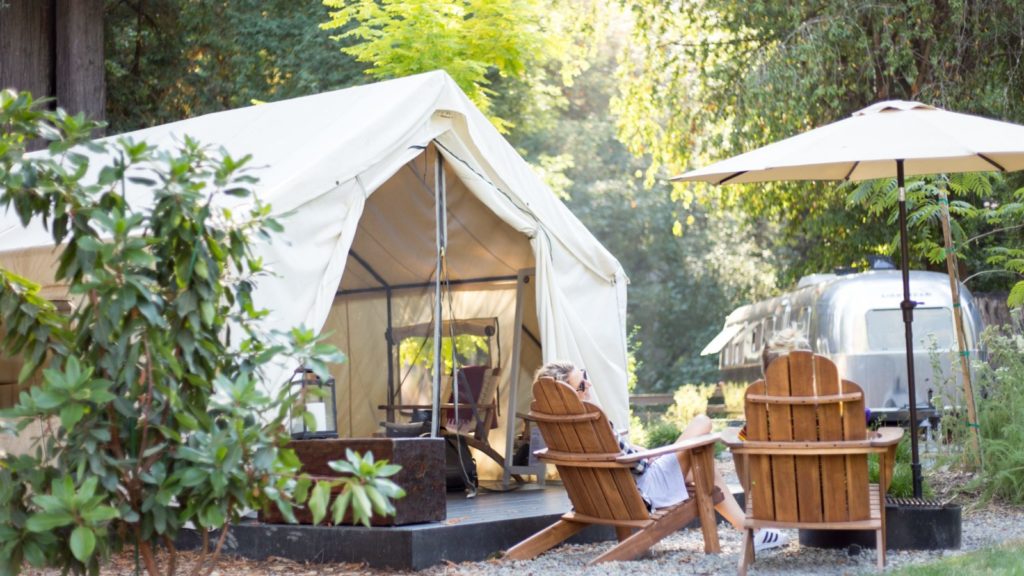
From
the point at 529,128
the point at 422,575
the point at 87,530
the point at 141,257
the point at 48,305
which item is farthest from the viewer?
the point at 529,128

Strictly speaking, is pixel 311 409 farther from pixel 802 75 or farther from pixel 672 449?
pixel 802 75

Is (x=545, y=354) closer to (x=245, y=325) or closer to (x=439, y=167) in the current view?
(x=439, y=167)

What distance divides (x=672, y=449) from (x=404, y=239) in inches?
174

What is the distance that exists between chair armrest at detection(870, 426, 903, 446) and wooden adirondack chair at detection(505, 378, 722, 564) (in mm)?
808

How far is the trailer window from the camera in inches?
521

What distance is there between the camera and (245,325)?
13.0 ft

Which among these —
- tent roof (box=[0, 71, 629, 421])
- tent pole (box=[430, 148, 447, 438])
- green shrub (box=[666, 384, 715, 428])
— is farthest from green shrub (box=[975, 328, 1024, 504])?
green shrub (box=[666, 384, 715, 428])

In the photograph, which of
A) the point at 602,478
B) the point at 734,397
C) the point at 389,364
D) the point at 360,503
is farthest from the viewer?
the point at 734,397

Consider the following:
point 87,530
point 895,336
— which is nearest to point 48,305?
point 87,530

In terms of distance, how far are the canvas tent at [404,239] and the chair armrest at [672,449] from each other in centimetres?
201

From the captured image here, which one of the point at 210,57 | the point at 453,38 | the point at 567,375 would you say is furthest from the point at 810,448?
the point at 210,57

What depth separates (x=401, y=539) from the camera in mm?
5797

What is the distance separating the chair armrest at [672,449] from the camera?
18.9ft

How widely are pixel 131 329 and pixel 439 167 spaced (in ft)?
15.1
